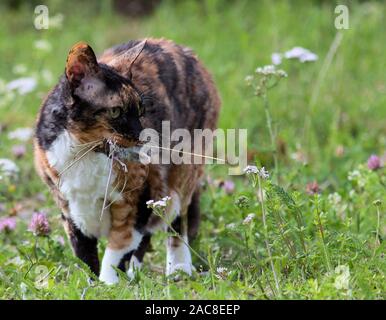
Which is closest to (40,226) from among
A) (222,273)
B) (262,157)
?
(222,273)

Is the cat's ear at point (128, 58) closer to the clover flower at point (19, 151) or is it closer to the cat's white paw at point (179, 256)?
the cat's white paw at point (179, 256)

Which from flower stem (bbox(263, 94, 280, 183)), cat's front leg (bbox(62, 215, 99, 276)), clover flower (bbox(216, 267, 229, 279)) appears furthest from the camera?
flower stem (bbox(263, 94, 280, 183))

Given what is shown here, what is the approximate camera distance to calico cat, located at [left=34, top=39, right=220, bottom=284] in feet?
11.2

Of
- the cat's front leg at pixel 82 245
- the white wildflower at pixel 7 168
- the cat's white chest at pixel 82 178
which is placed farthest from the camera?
the white wildflower at pixel 7 168

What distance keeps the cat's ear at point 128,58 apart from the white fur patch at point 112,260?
27.3 inches

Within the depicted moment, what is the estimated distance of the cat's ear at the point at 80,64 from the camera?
3.29 metres

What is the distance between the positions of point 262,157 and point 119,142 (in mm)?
2187

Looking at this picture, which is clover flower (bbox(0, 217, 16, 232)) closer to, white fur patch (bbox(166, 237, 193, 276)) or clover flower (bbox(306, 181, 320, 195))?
white fur patch (bbox(166, 237, 193, 276))

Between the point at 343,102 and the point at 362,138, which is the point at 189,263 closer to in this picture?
the point at 362,138

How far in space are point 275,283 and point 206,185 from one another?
1354 mm

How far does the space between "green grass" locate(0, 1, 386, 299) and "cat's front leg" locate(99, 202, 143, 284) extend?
0.15m

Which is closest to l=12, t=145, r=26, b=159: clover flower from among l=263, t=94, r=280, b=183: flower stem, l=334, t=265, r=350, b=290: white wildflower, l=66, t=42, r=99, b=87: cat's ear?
l=263, t=94, r=280, b=183: flower stem

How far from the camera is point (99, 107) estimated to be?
11.1ft

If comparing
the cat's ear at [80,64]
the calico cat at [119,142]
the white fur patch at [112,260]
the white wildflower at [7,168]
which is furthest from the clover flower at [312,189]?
the white wildflower at [7,168]
